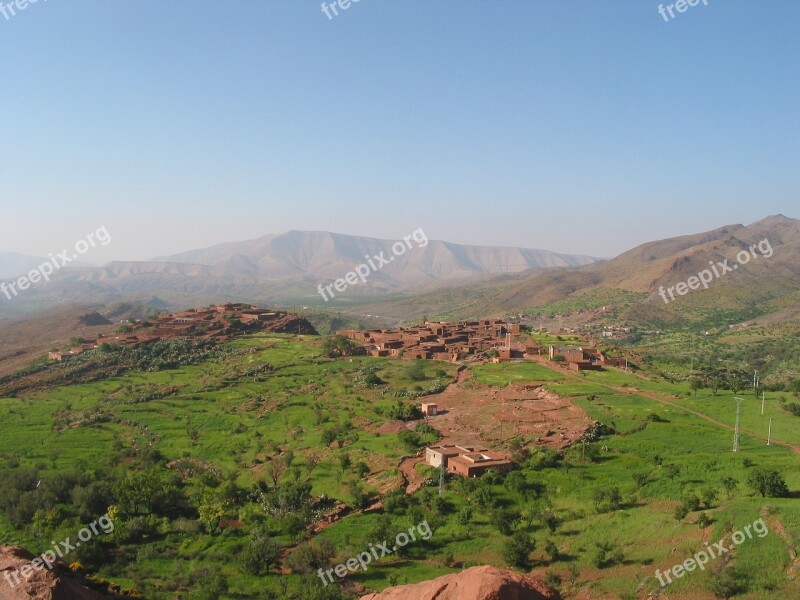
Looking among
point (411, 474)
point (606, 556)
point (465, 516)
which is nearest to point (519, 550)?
point (606, 556)

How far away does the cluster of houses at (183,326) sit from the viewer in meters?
69.3

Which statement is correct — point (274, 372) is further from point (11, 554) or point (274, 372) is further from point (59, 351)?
point (11, 554)

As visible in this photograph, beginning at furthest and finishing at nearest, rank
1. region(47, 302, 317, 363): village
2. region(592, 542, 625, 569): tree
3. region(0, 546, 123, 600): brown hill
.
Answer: region(47, 302, 317, 363): village
region(592, 542, 625, 569): tree
region(0, 546, 123, 600): brown hill

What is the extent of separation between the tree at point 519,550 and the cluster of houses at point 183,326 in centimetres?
5785

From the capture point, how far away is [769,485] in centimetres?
2366

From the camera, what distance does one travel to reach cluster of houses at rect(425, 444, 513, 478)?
2952cm

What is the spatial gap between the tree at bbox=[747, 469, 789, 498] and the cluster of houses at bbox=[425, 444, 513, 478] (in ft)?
36.4

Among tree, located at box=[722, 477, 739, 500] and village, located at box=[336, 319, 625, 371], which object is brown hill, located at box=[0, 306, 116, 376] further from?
tree, located at box=[722, 477, 739, 500]

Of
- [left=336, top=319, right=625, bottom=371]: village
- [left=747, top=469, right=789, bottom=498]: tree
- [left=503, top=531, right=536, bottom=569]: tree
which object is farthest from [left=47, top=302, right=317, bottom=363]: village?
[left=747, top=469, right=789, bottom=498]: tree

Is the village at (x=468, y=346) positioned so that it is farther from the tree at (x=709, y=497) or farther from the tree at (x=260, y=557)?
the tree at (x=260, y=557)

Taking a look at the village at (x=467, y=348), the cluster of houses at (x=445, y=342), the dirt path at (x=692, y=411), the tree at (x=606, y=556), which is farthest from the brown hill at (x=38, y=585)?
the cluster of houses at (x=445, y=342)

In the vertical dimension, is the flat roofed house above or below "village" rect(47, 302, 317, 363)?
below

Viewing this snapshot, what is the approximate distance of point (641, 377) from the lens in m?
48.8

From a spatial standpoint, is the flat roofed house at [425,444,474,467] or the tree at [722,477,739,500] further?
the flat roofed house at [425,444,474,467]
